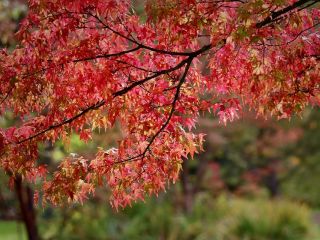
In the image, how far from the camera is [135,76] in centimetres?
476

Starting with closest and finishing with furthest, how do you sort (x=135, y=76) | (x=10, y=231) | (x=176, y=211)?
(x=135, y=76) → (x=176, y=211) → (x=10, y=231)

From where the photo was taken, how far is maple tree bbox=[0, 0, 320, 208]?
14.2 feet

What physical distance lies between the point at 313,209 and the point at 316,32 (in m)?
20.1

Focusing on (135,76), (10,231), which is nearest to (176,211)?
(10,231)

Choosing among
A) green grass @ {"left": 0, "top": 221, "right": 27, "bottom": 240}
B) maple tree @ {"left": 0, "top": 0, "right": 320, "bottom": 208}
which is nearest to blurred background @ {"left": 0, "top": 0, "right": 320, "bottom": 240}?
green grass @ {"left": 0, "top": 221, "right": 27, "bottom": 240}

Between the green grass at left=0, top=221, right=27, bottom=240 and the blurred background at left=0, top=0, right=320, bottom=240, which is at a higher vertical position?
the blurred background at left=0, top=0, right=320, bottom=240

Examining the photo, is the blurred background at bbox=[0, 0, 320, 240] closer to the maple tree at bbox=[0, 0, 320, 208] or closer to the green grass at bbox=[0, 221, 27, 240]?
the green grass at bbox=[0, 221, 27, 240]

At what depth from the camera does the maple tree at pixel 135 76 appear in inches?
170

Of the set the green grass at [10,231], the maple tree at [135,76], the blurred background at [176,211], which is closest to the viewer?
the maple tree at [135,76]

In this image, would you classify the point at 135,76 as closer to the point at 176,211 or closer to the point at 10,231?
the point at 176,211

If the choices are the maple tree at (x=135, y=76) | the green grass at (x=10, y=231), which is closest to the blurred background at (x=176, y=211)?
the green grass at (x=10, y=231)

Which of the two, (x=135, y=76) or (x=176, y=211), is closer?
(x=135, y=76)

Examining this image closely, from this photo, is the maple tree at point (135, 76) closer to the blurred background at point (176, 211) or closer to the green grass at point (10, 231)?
the blurred background at point (176, 211)

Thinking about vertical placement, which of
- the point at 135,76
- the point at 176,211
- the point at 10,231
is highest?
the point at 135,76
